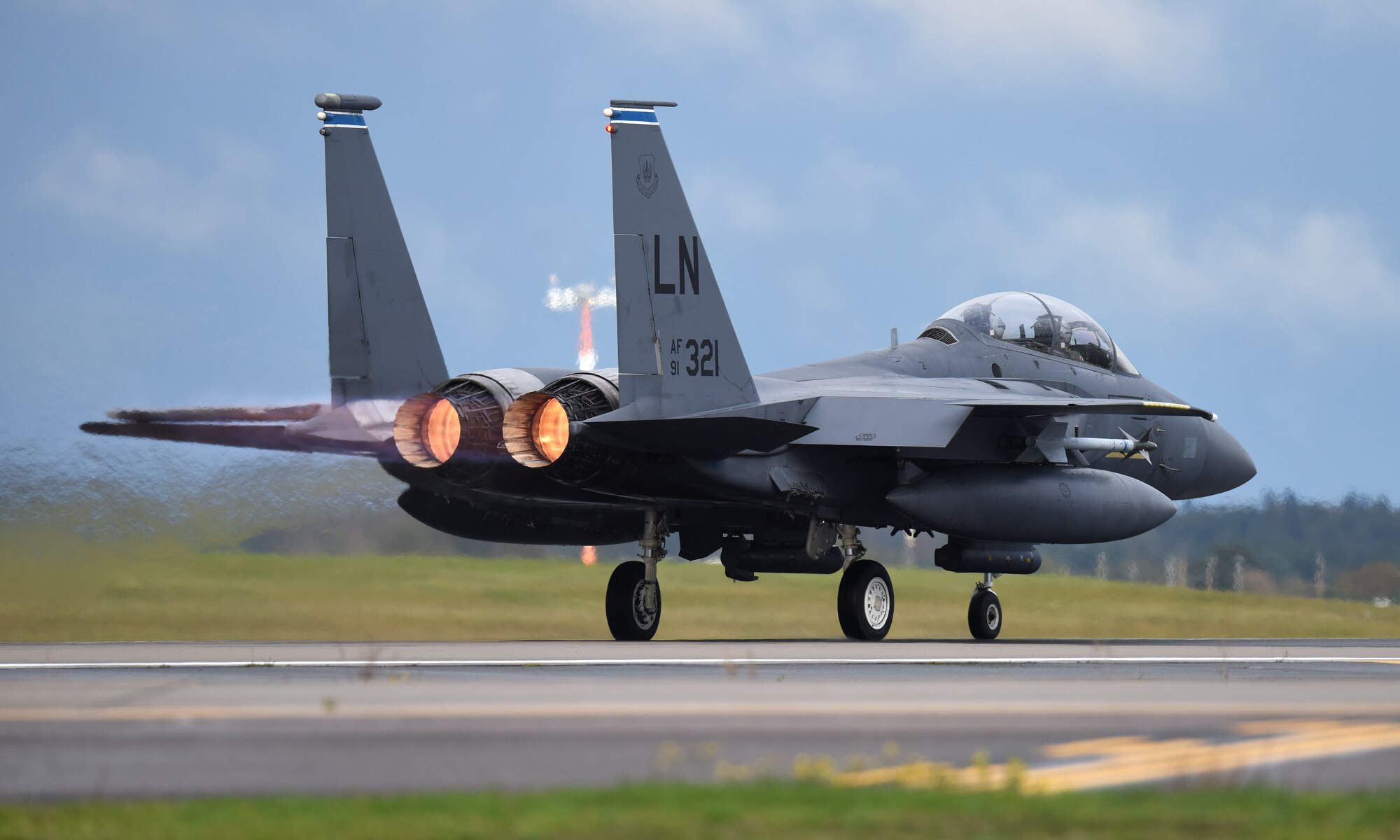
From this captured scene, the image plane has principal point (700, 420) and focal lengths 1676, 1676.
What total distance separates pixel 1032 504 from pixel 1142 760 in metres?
12.6

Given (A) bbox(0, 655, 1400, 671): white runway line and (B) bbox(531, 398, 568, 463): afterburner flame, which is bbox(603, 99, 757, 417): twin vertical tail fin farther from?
(A) bbox(0, 655, 1400, 671): white runway line

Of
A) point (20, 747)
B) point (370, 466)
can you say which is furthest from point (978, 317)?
point (20, 747)

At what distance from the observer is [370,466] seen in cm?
1775

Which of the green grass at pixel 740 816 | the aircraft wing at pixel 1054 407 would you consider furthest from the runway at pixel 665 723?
the aircraft wing at pixel 1054 407

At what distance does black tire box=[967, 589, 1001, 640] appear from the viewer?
21.1 m

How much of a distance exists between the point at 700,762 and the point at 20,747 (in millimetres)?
3036

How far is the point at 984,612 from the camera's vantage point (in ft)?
69.4

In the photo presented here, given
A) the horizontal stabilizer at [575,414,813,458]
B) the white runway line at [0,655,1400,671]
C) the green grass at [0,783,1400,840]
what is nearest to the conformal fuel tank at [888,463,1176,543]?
the horizontal stabilizer at [575,414,813,458]

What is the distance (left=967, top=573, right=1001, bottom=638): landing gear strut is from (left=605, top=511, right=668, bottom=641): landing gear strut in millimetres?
4380

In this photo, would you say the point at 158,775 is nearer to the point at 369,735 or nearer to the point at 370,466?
the point at 369,735

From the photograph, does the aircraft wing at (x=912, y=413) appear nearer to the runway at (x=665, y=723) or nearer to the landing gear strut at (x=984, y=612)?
the landing gear strut at (x=984, y=612)

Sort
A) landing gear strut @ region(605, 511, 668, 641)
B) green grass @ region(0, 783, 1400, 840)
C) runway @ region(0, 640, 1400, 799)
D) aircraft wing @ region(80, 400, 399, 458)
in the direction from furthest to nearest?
landing gear strut @ region(605, 511, 668, 641), aircraft wing @ region(80, 400, 399, 458), runway @ region(0, 640, 1400, 799), green grass @ region(0, 783, 1400, 840)

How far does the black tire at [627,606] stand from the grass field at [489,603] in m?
2.88

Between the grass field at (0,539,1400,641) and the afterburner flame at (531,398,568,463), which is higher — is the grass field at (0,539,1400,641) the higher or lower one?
the lower one
